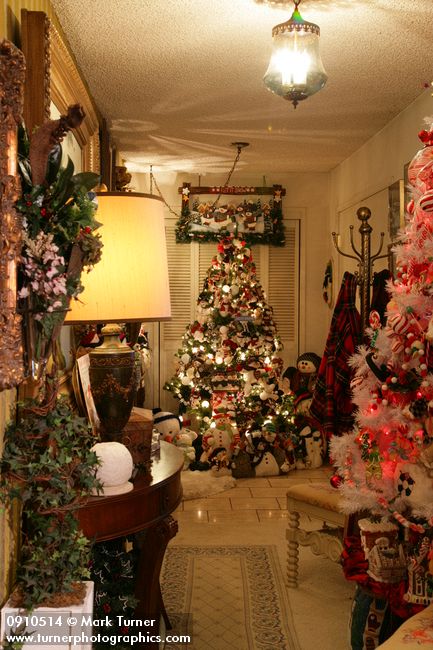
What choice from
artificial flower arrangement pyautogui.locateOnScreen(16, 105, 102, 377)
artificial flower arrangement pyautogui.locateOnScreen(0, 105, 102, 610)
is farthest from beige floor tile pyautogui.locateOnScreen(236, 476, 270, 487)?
artificial flower arrangement pyautogui.locateOnScreen(16, 105, 102, 377)

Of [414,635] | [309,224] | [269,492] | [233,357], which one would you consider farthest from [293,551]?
[309,224]

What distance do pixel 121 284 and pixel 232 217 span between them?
4.75 metres

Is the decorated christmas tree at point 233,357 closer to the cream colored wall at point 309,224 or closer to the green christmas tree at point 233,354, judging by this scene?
the green christmas tree at point 233,354

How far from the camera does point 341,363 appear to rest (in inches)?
161

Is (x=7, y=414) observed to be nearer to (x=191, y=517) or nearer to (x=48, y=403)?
(x=48, y=403)

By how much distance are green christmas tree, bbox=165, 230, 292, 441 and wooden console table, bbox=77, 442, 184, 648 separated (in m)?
3.17

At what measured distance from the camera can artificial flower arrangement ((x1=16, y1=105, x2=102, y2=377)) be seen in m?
1.52

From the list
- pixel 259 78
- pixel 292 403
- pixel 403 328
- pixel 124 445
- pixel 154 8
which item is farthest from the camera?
pixel 292 403

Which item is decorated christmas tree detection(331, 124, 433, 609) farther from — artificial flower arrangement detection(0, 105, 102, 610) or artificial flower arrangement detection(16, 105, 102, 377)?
artificial flower arrangement detection(16, 105, 102, 377)

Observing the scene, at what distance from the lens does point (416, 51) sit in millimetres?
3297

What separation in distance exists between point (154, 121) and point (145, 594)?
3334 mm

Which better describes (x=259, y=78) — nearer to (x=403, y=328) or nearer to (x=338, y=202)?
(x=403, y=328)

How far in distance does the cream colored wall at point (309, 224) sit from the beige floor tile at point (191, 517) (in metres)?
2.74

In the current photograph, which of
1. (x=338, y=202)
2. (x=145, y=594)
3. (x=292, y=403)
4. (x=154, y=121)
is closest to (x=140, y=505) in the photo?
(x=145, y=594)
